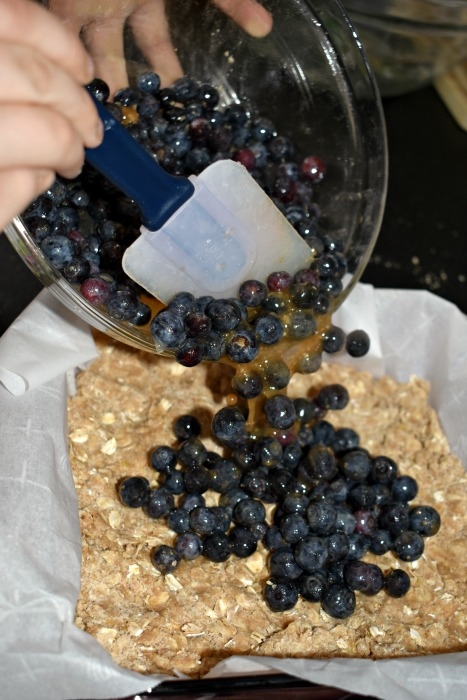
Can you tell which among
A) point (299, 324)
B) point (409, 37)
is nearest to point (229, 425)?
point (299, 324)

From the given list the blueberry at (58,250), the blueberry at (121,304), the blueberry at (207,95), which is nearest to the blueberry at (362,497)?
the blueberry at (121,304)

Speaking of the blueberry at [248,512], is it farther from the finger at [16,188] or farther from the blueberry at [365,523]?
the finger at [16,188]

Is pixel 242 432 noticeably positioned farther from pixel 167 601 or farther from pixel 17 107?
pixel 17 107

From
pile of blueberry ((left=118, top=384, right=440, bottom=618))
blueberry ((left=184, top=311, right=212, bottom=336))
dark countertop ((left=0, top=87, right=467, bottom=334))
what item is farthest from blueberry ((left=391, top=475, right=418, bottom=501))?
dark countertop ((left=0, top=87, right=467, bottom=334))

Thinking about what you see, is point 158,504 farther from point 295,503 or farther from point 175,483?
point 295,503

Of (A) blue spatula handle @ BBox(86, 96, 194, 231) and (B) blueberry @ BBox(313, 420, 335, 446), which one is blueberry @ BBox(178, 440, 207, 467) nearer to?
(B) blueberry @ BBox(313, 420, 335, 446)

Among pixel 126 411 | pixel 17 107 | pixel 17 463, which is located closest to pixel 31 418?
pixel 17 463

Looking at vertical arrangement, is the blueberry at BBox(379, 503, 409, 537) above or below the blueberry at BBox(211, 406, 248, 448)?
below
